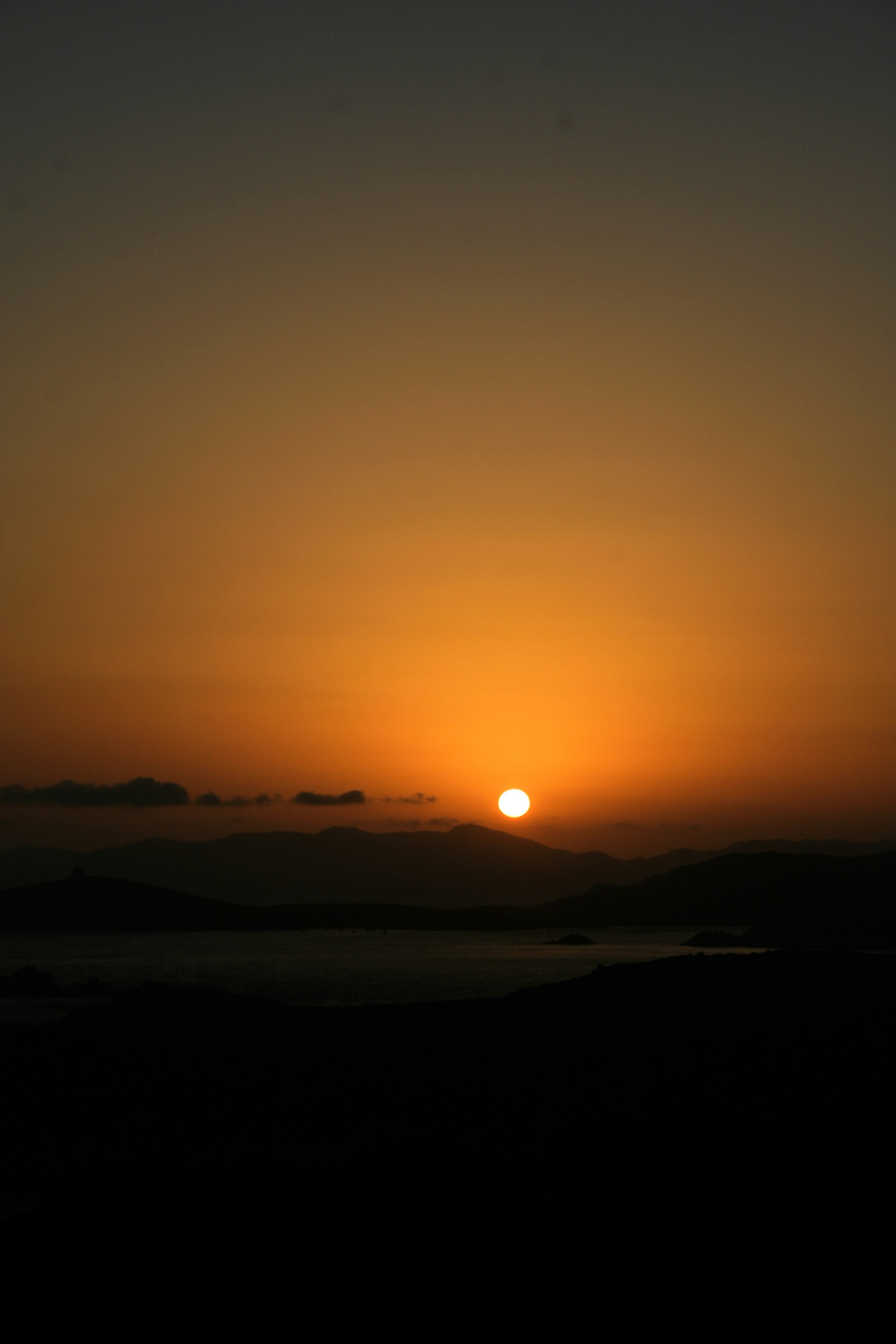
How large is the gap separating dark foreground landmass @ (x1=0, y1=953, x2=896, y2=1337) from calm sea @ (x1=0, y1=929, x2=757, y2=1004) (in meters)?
26.9

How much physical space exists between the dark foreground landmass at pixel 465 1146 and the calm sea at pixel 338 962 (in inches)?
1058

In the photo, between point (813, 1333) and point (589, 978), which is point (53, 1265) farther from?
point (589, 978)

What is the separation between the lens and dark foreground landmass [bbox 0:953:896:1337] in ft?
39.6

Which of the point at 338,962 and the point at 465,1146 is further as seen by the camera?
the point at 338,962

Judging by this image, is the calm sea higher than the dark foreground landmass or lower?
lower

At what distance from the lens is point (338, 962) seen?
107 meters

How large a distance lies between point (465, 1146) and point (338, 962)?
94868 mm

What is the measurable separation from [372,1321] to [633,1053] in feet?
47.4

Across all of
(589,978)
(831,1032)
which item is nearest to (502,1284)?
(831,1032)

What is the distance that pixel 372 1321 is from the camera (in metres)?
10.8

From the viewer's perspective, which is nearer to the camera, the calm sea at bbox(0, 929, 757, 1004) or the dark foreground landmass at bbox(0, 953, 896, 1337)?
the dark foreground landmass at bbox(0, 953, 896, 1337)

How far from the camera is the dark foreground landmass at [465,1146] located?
12.1 meters

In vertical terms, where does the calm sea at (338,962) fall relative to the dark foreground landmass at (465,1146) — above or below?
below

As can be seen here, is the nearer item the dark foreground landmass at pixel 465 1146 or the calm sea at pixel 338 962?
the dark foreground landmass at pixel 465 1146
